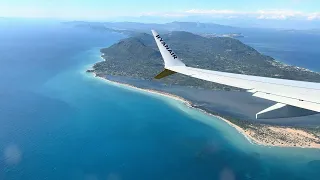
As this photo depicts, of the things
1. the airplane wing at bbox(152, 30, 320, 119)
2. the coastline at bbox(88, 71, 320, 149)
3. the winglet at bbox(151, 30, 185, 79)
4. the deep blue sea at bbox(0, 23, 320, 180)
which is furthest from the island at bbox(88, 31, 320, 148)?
the winglet at bbox(151, 30, 185, 79)

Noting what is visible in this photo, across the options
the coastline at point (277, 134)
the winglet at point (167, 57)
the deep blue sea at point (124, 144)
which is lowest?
the deep blue sea at point (124, 144)

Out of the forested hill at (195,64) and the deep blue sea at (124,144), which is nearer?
the deep blue sea at (124,144)

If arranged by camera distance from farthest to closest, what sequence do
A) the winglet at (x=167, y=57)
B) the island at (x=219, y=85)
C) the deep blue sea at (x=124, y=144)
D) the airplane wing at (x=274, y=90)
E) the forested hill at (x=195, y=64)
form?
the forested hill at (x=195, y=64), the island at (x=219, y=85), the deep blue sea at (x=124, y=144), the winglet at (x=167, y=57), the airplane wing at (x=274, y=90)

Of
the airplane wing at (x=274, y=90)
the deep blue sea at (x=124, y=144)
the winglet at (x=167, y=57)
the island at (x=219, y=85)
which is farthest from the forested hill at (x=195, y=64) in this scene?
the winglet at (x=167, y=57)

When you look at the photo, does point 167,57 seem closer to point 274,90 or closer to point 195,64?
point 274,90

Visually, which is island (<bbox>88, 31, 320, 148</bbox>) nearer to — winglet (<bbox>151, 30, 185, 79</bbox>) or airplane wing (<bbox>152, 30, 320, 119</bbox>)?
airplane wing (<bbox>152, 30, 320, 119</bbox>)

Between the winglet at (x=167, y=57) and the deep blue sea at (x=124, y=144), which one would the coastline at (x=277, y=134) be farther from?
the winglet at (x=167, y=57)

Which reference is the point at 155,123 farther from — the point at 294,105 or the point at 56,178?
the point at 294,105
